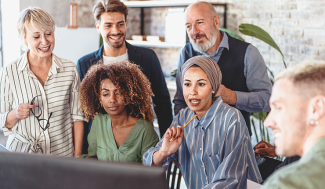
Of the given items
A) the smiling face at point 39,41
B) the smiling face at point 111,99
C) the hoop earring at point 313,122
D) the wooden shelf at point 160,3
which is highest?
the wooden shelf at point 160,3

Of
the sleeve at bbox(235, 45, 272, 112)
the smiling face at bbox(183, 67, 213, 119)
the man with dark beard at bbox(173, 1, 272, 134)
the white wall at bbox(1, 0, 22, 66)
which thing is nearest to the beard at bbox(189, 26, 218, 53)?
the man with dark beard at bbox(173, 1, 272, 134)

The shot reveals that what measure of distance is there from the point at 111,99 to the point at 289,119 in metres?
1.20

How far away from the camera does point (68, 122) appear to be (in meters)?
1.99

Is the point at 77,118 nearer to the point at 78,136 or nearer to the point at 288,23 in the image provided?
the point at 78,136

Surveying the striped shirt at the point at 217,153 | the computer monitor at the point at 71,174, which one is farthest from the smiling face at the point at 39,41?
the computer monitor at the point at 71,174

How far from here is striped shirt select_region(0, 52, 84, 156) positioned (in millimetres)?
1842

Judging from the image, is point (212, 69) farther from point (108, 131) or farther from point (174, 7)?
point (174, 7)

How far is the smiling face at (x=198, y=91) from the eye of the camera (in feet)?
5.22

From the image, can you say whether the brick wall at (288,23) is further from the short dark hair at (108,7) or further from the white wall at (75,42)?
the short dark hair at (108,7)

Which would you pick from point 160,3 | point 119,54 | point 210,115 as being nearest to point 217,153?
point 210,115

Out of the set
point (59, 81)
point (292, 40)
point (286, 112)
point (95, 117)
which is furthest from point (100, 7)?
point (292, 40)

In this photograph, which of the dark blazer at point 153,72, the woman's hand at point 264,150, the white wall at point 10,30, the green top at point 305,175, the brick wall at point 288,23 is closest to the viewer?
the green top at point 305,175

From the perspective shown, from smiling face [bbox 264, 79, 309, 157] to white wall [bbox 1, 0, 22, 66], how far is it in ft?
12.1

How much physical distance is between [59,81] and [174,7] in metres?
2.66
